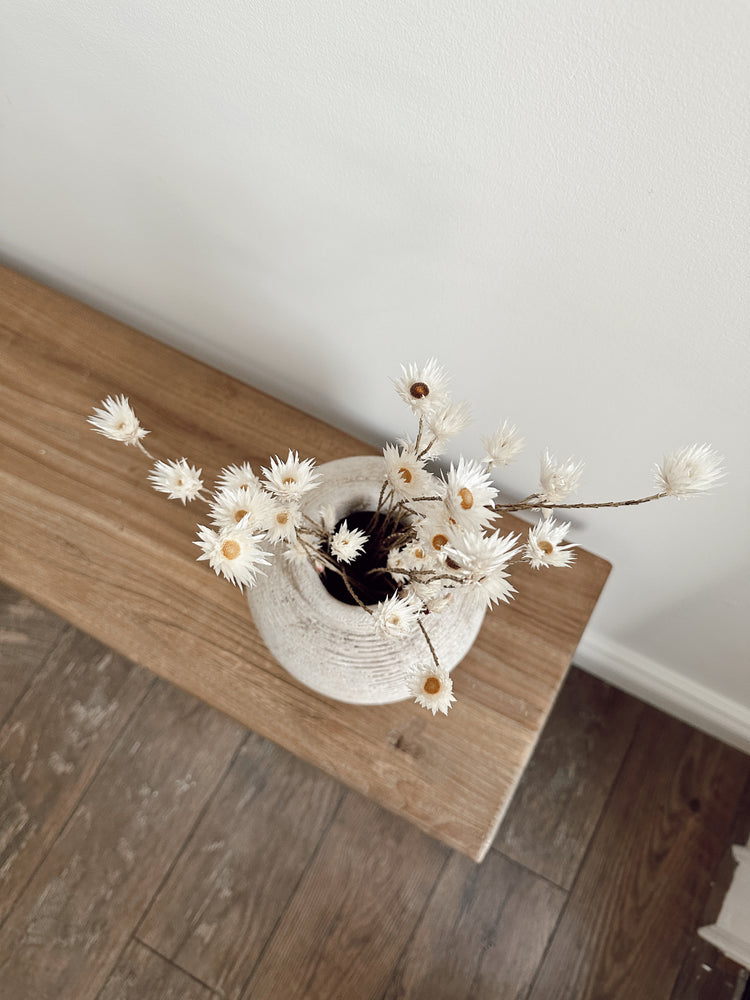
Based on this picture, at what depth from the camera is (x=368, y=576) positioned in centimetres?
55

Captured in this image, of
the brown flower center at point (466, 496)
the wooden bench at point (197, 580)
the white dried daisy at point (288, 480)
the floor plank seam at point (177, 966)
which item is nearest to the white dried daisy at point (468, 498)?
the brown flower center at point (466, 496)

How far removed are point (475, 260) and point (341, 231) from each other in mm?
116

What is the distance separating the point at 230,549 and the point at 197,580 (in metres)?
0.40

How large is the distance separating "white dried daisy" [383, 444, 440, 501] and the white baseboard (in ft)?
2.22

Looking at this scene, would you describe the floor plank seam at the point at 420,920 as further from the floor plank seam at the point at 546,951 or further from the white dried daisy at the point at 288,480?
the white dried daisy at the point at 288,480

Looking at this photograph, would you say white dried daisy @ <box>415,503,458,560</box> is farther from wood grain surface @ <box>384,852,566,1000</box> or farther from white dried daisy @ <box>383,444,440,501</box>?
wood grain surface @ <box>384,852,566,1000</box>

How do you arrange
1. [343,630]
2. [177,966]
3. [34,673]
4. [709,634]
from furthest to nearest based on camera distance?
[34,673]
[177,966]
[709,634]
[343,630]

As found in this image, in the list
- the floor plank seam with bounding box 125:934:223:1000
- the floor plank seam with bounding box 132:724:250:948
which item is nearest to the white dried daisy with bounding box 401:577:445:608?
the floor plank seam with bounding box 132:724:250:948

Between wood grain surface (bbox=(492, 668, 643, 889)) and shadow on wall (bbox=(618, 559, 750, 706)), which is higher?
shadow on wall (bbox=(618, 559, 750, 706))

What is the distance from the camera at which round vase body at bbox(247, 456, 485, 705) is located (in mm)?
567

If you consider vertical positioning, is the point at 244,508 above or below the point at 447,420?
below

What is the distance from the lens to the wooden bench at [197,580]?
2.28 ft

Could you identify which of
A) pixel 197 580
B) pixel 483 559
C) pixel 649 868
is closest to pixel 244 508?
pixel 483 559

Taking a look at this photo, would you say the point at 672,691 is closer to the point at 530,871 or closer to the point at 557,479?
the point at 530,871
